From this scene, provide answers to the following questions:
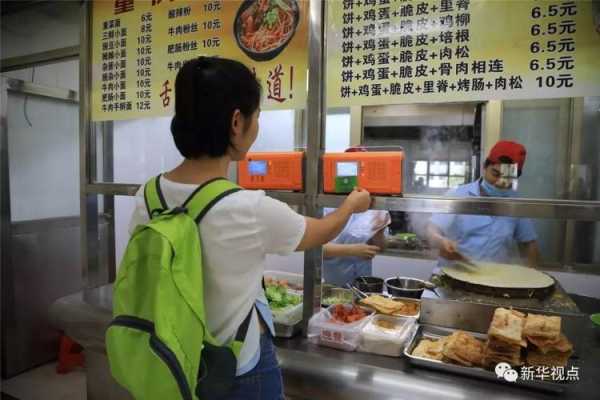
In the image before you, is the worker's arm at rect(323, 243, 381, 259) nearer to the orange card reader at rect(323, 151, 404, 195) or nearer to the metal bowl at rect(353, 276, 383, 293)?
the metal bowl at rect(353, 276, 383, 293)

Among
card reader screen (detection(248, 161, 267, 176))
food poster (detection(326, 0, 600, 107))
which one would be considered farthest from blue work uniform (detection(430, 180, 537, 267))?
card reader screen (detection(248, 161, 267, 176))

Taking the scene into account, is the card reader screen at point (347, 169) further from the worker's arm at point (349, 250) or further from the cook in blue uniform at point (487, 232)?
the cook in blue uniform at point (487, 232)

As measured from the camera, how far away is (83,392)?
2.96 metres

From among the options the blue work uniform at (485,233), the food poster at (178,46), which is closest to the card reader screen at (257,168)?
the food poster at (178,46)

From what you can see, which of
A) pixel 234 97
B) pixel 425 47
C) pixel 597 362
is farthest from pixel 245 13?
pixel 597 362

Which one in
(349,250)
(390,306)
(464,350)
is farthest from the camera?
(349,250)

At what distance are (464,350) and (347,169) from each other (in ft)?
2.39

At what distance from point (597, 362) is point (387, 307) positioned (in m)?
0.74

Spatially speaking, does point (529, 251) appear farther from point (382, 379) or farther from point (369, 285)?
point (382, 379)

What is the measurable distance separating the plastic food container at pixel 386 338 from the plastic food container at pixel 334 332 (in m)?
0.02

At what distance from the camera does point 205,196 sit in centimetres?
99

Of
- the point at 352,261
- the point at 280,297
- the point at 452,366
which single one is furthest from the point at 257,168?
the point at 352,261

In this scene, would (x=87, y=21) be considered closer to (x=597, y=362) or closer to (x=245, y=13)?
(x=245, y=13)

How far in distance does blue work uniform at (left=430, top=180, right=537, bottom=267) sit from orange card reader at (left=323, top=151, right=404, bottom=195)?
4.45 ft
